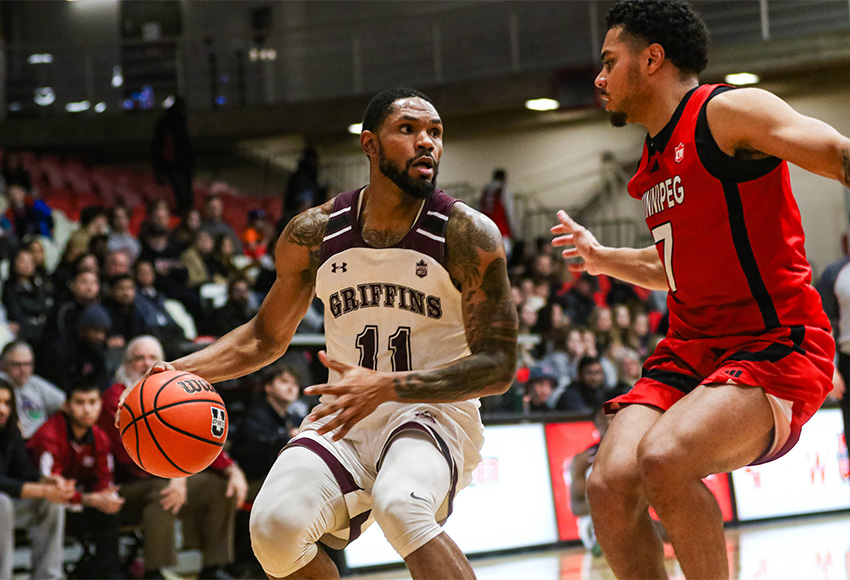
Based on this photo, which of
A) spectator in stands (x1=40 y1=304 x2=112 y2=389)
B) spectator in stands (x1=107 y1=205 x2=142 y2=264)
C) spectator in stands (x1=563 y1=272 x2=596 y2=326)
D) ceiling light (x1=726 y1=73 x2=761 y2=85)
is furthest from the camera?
ceiling light (x1=726 y1=73 x2=761 y2=85)

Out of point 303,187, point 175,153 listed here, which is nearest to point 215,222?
point 303,187

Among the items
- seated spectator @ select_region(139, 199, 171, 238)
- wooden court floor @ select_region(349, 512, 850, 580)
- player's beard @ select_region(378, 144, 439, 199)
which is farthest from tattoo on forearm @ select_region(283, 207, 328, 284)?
seated spectator @ select_region(139, 199, 171, 238)

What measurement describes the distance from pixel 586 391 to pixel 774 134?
6.18 metres

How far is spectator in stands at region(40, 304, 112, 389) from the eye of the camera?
7.89m

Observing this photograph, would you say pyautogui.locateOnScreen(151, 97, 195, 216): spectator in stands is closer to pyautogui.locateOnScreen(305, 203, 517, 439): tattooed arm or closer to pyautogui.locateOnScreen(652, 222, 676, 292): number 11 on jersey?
pyautogui.locateOnScreen(305, 203, 517, 439): tattooed arm

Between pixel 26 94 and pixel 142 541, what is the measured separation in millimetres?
13332

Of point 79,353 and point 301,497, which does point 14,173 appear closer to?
point 79,353

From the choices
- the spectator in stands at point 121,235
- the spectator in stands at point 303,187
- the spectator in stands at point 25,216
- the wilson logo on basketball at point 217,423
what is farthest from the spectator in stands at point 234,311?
the wilson logo on basketball at point 217,423

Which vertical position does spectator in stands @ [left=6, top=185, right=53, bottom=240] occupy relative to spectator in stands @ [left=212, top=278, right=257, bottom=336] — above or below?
above

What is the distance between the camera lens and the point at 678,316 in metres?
3.44

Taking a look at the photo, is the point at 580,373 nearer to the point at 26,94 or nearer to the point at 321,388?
the point at 321,388

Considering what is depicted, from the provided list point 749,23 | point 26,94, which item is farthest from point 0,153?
point 749,23

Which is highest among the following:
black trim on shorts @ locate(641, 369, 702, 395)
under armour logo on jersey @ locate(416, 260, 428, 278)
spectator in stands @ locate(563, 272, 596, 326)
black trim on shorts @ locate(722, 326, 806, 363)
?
under armour logo on jersey @ locate(416, 260, 428, 278)

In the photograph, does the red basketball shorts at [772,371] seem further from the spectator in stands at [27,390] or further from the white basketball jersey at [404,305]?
the spectator in stands at [27,390]
